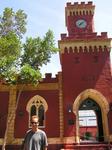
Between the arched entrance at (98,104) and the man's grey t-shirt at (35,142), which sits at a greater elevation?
the arched entrance at (98,104)

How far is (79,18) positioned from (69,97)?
296 inches

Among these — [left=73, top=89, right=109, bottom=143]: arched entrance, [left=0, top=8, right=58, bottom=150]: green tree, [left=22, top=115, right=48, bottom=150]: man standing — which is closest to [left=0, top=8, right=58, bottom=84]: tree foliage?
[left=0, top=8, right=58, bottom=150]: green tree

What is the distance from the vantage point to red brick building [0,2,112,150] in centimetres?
1922

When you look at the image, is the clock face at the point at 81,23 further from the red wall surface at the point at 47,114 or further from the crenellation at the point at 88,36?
the red wall surface at the point at 47,114

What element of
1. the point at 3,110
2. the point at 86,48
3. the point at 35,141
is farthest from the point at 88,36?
the point at 35,141

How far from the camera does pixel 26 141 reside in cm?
640

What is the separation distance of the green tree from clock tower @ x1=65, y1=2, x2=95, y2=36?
365 centimetres

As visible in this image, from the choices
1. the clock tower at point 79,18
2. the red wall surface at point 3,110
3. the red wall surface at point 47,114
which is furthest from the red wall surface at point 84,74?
the red wall surface at point 3,110

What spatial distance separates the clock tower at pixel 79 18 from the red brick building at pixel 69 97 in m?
0.89

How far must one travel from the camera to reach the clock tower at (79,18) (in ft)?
75.0

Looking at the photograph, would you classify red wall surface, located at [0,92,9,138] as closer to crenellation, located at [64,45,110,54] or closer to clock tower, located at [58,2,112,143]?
clock tower, located at [58,2,112,143]

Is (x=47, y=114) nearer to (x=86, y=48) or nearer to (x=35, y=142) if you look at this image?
(x=86, y=48)

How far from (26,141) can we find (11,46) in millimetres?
12282

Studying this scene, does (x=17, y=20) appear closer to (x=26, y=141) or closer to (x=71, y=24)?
(x=71, y=24)
